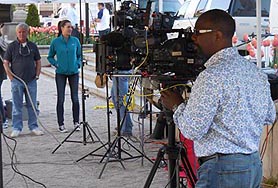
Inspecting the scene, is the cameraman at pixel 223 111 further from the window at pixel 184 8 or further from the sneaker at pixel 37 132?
the window at pixel 184 8

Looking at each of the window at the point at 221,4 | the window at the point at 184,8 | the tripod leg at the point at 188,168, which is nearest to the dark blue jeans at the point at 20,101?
the tripod leg at the point at 188,168

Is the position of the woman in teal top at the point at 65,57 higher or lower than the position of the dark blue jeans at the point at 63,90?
higher

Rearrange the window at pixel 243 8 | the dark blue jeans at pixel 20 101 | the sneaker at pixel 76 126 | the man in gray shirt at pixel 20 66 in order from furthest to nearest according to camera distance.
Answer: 1. the window at pixel 243 8
2. the dark blue jeans at pixel 20 101
3. the man in gray shirt at pixel 20 66
4. the sneaker at pixel 76 126

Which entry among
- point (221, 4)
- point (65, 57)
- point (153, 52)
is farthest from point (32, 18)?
point (153, 52)

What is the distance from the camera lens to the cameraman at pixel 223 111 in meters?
3.04

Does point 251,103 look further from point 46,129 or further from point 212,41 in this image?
point 46,129

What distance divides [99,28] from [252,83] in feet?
46.0

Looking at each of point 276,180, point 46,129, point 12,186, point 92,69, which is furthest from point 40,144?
point 92,69

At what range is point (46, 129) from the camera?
32.1ft

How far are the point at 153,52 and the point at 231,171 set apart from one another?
47.1 inches

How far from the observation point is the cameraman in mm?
3041

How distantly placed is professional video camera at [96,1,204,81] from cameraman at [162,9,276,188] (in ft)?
1.79

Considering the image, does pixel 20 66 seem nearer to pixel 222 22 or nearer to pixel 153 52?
pixel 153 52

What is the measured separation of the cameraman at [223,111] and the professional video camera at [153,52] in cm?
54
